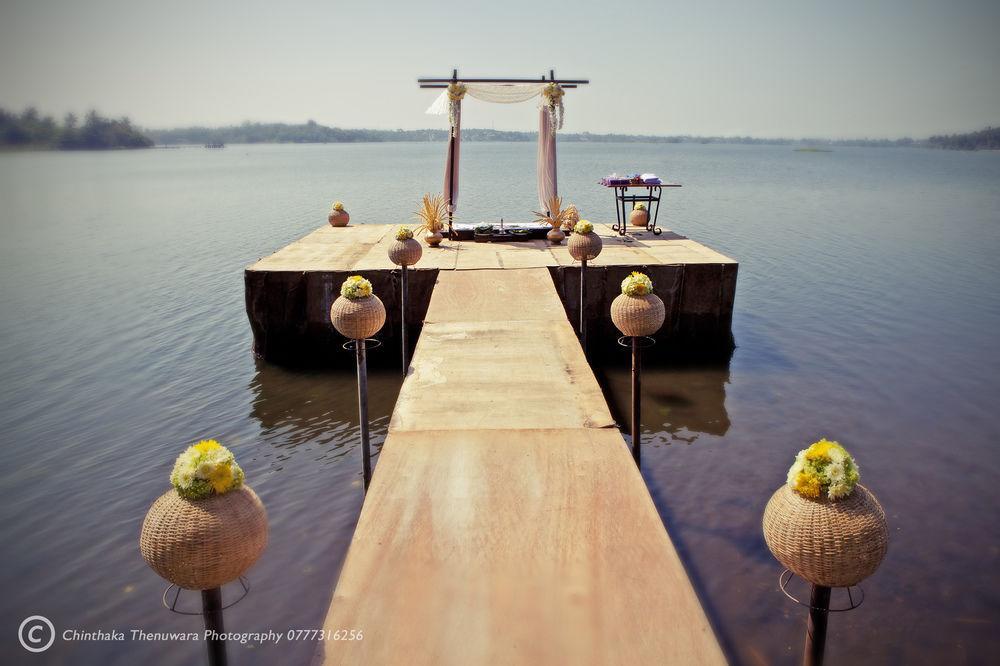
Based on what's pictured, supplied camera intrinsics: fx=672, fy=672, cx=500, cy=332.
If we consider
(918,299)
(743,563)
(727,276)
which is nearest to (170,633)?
(743,563)

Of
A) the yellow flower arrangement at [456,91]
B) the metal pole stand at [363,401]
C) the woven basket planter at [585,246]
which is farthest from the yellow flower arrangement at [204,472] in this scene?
the yellow flower arrangement at [456,91]

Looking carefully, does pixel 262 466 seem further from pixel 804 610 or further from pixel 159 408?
pixel 804 610

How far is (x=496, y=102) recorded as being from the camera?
15711 millimetres

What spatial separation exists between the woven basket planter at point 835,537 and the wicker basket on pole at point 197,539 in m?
2.91

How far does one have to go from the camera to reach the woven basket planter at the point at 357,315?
24.3ft

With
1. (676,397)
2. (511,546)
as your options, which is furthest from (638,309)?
(676,397)

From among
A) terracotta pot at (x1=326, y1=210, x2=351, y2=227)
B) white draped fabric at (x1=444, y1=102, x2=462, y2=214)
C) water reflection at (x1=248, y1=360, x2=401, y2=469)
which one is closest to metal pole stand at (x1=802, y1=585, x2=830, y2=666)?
water reflection at (x1=248, y1=360, x2=401, y2=469)

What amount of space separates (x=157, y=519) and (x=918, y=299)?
19.8 m

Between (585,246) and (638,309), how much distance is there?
10.6ft

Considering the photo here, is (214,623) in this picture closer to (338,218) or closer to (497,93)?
(497,93)

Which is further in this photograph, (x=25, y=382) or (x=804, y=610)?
(x=25, y=382)

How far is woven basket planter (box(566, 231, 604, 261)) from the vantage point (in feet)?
35.4

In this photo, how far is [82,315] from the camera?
16.8m

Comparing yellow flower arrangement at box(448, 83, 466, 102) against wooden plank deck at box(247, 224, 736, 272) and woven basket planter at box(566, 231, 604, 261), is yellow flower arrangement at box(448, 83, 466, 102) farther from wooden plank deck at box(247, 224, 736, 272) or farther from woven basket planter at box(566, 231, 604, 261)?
woven basket planter at box(566, 231, 604, 261)
